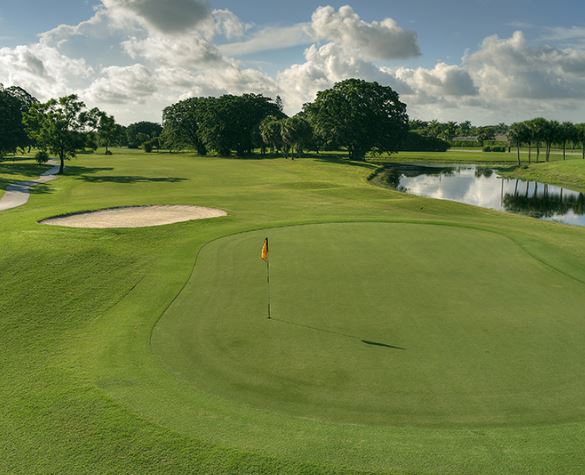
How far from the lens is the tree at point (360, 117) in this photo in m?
102

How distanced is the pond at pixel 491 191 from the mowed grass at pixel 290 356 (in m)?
29.7

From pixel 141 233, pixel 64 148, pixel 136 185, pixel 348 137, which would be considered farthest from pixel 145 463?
pixel 348 137

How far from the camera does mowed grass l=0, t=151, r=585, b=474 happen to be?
768cm

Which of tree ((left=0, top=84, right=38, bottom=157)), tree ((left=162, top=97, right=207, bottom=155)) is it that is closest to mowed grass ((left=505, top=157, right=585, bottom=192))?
tree ((left=162, top=97, right=207, bottom=155))

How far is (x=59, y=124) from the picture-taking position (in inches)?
2591

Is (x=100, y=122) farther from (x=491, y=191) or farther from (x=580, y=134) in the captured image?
(x=580, y=134)

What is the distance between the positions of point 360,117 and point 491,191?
145 ft

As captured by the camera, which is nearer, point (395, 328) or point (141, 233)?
point (395, 328)

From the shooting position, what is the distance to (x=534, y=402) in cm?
898

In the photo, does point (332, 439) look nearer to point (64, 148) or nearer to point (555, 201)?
point (555, 201)

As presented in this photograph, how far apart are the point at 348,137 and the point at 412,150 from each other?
207ft

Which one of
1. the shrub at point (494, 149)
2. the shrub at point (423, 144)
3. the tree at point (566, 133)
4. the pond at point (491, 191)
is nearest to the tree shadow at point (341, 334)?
the pond at point (491, 191)

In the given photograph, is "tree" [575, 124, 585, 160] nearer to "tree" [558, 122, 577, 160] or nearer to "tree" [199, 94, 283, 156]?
"tree" [558, 122, 577, 160]

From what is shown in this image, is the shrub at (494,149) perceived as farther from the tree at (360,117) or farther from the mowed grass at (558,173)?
the mowed grass at (558,173)
